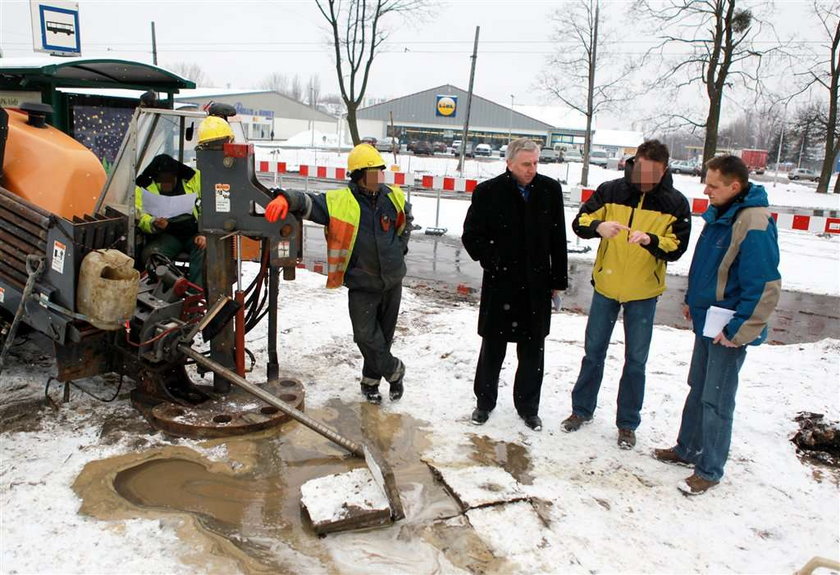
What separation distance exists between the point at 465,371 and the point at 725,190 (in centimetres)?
234

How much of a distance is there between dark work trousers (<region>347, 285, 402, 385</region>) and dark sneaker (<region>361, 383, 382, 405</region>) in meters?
0.03

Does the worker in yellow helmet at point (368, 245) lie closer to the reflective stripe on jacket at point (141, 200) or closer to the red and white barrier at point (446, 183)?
the reflective stripe on jacket at point (141, 200)

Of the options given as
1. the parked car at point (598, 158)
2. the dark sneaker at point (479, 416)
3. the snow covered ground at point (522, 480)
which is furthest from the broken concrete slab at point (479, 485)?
the parked car at point (598, 158)

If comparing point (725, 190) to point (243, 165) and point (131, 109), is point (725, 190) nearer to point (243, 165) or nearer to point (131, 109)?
point (243, 165)

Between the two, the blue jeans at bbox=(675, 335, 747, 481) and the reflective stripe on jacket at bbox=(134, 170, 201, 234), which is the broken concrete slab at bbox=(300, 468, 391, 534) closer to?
the blue jeans at bbox=(675, 335, 747, 481)

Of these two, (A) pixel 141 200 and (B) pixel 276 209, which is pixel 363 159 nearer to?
(B) pixel 276 209

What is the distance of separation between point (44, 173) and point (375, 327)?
2266mm

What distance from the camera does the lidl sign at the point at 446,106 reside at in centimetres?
5591

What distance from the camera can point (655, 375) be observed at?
16.8 feet

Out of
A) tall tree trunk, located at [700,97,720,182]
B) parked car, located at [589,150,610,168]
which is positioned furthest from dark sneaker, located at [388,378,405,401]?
parked car, located at [589,150,610,168]

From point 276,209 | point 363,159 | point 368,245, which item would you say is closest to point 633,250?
point 368,245

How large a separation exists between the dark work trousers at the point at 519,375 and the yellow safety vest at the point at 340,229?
1030 mm

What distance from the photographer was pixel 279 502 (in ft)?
10.7

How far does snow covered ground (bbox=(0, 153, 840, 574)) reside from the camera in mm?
2838
